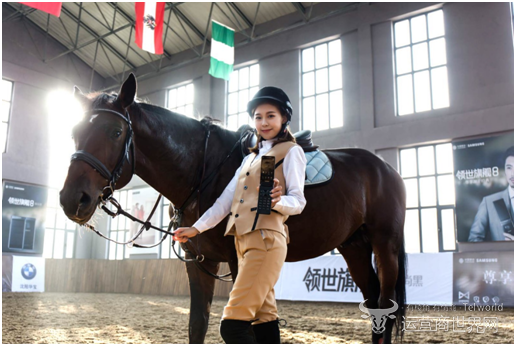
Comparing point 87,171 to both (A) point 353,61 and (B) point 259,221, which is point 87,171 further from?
(A) point 353,61

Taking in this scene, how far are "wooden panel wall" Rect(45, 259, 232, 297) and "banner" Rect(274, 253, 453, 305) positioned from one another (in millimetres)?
3340

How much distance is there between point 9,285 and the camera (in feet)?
41.8

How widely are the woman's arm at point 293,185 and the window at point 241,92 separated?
1232 cm

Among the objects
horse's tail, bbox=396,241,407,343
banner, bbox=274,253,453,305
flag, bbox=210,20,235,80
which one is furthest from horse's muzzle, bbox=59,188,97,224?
flag, bbox=210,20,235,80

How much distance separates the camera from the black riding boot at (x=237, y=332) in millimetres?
1494

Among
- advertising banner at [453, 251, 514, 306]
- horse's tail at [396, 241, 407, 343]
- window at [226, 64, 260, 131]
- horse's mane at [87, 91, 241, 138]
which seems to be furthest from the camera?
window at [226, 64, 260, 131]

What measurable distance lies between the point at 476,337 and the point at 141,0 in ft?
28.0

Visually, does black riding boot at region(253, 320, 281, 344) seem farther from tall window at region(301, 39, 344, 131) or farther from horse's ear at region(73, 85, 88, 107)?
tall window at region(301, 39, 344, 131)

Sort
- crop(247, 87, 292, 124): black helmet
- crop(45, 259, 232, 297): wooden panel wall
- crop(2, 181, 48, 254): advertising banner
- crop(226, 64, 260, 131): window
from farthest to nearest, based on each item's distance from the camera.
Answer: crop(226, 64, 260, 131): window → crop(2, 181, 48, 254): advertising banner → crop(45, 259, 232, 297): wooden panel wall → crop(247, 87, 292, 124): black helmet

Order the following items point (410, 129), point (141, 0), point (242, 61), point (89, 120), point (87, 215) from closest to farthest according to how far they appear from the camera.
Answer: point (87, 215), point (89, 120), point (141, 0), point (410, 129), point (242, 61)

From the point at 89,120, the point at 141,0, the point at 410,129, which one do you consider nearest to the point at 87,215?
the point at 89,120

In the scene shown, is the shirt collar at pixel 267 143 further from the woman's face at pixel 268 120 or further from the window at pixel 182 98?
the window at pixel 182 98

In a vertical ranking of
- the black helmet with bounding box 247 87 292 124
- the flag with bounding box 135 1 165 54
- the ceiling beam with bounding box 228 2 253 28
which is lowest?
the black helmet with bounding box 247 87 292 124

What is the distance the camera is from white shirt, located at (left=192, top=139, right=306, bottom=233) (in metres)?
1.57
